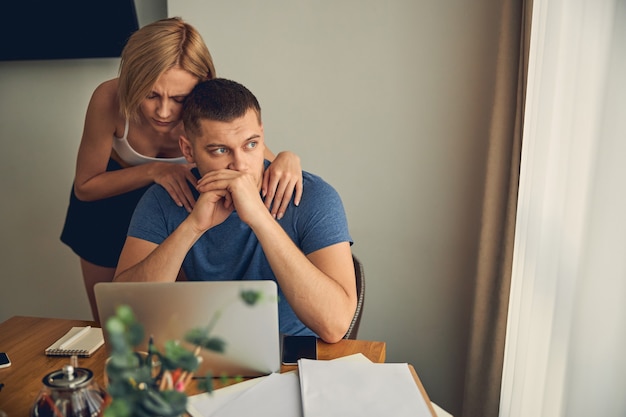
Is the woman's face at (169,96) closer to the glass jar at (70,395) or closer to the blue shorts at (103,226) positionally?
the blue shorts at (103,226)

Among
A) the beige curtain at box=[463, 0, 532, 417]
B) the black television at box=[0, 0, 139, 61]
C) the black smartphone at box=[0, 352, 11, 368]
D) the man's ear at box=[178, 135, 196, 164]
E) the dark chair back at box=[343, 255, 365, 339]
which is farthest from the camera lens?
the black television at box=[0, 0, 139, 61]

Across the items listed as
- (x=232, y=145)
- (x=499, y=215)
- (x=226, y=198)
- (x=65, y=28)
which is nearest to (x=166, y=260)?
(x=226, y=198)

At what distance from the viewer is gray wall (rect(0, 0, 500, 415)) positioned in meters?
2.32

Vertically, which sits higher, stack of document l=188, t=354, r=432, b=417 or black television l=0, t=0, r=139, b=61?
black television l=0, t=0, r=139, b=61

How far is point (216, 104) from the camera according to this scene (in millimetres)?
1620

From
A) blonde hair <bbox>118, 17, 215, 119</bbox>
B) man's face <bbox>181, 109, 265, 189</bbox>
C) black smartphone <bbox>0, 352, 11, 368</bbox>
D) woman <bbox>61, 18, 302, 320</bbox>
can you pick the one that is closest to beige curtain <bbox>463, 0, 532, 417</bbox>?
woman <bbox>61, 18, 302, 320</bbox>

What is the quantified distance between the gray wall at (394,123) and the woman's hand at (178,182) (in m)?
0.76

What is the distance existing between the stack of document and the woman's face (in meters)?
0.93

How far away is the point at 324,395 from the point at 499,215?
4.05 ft

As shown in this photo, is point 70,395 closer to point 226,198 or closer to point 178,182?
point 226,198

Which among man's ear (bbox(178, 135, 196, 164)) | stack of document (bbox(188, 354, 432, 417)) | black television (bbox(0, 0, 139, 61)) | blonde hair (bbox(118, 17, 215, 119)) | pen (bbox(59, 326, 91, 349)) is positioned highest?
black television (bbox(0, 0, 139, 61))

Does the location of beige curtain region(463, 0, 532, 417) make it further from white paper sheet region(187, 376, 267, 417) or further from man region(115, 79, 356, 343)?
white paper sheet region(187, 376, 267, 417)

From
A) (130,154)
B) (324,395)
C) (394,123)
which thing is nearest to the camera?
(324,395)

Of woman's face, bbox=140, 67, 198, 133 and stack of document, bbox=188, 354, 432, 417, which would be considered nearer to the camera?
stack of document, bbox=188, 354, 432, 417
